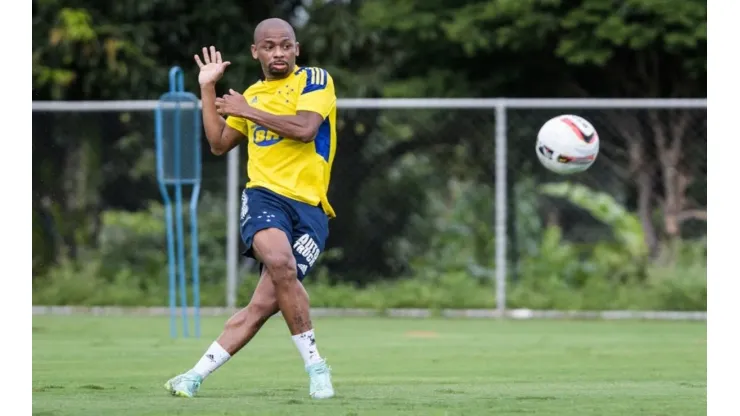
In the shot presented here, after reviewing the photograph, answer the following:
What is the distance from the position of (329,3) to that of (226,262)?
4.33m

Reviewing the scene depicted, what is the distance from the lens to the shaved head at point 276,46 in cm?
736

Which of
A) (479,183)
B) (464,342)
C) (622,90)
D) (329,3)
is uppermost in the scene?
(329,3)

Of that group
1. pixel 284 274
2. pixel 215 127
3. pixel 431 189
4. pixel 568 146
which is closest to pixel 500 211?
pixel 431 189

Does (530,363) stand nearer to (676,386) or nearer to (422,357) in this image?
(422,357)

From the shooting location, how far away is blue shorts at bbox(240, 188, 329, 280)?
23.9 ft

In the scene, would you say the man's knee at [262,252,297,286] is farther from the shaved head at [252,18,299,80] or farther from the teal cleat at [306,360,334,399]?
the shaved head at [252,18,299,80]

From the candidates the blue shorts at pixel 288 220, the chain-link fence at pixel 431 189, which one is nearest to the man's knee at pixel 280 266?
the blue shorts at pixel 288 220

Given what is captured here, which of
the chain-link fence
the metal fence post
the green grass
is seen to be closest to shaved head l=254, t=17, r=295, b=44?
the green grass

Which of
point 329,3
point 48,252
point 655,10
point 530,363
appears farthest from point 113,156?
point 530,363

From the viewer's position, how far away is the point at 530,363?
32.4 feet

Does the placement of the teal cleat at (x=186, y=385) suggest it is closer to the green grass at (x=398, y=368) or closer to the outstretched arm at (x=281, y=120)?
the green grass at (x=398, y=368)

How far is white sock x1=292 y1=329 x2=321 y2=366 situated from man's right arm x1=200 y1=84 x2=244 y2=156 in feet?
3.80

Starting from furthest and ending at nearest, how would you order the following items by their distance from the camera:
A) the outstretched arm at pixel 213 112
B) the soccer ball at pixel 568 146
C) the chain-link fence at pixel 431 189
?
the chain-link fence at pixel 431 189, the soccer ball at pixel 568 146, the outstretched arm at pixel 213 112

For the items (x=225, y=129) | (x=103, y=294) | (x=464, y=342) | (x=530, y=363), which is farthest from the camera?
(x=103, y=294)
